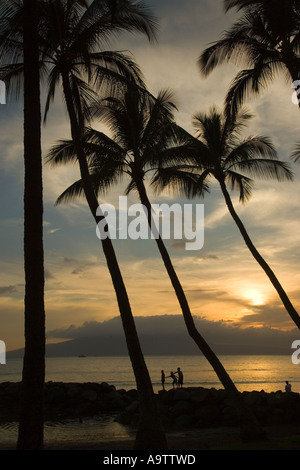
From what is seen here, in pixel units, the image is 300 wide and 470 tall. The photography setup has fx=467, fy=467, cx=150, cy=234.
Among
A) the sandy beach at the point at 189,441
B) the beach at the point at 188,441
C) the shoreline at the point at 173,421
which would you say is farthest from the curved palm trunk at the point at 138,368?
the shoreline at the point at 173,421

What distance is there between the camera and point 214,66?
18.6 metres

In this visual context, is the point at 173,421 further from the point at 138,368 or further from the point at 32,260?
the point at 32,260

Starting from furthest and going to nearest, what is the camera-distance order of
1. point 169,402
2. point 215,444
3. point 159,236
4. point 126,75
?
point 169,402
point 159,236
point 215,444
point 126,75

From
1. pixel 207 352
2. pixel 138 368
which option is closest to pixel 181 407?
pixel 207 352

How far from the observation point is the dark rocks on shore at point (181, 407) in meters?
22.9

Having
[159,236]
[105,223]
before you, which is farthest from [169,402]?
[105,223]

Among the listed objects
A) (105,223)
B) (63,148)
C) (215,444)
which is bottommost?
(215,444)

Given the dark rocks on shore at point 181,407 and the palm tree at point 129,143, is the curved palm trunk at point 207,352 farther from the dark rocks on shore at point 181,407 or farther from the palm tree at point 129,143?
the dark rocks on shore at point 181,407

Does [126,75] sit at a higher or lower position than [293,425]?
higher

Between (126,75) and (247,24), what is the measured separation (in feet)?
18.0

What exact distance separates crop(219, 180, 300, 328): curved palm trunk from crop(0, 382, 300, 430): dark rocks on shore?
20.4 ft

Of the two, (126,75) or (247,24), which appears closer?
(126,75)

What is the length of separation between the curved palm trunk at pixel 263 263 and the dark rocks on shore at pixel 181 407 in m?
6.22
